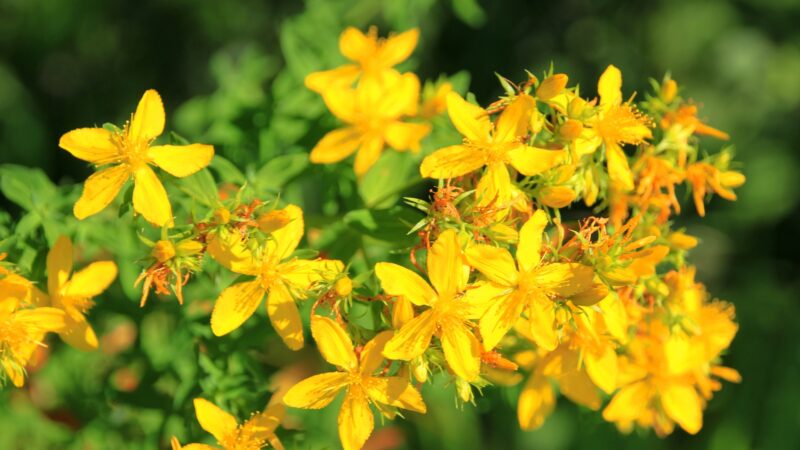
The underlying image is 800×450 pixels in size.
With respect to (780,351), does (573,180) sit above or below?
above

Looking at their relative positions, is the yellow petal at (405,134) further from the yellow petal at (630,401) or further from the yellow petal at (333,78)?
the yellow petal at (630,401)

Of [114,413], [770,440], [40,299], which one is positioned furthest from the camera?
[770,440]

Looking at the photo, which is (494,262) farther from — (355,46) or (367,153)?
(355,46)

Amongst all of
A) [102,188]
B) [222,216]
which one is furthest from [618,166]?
[102,188]

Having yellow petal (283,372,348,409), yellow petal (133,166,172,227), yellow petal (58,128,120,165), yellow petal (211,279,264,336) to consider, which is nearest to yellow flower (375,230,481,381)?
yellow petal (283,372,348,409)

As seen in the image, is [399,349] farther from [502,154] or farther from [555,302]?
[502,154]

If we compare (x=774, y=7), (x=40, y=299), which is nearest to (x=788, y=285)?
(x=774, y=7)

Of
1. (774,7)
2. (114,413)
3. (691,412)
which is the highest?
(774,7)
